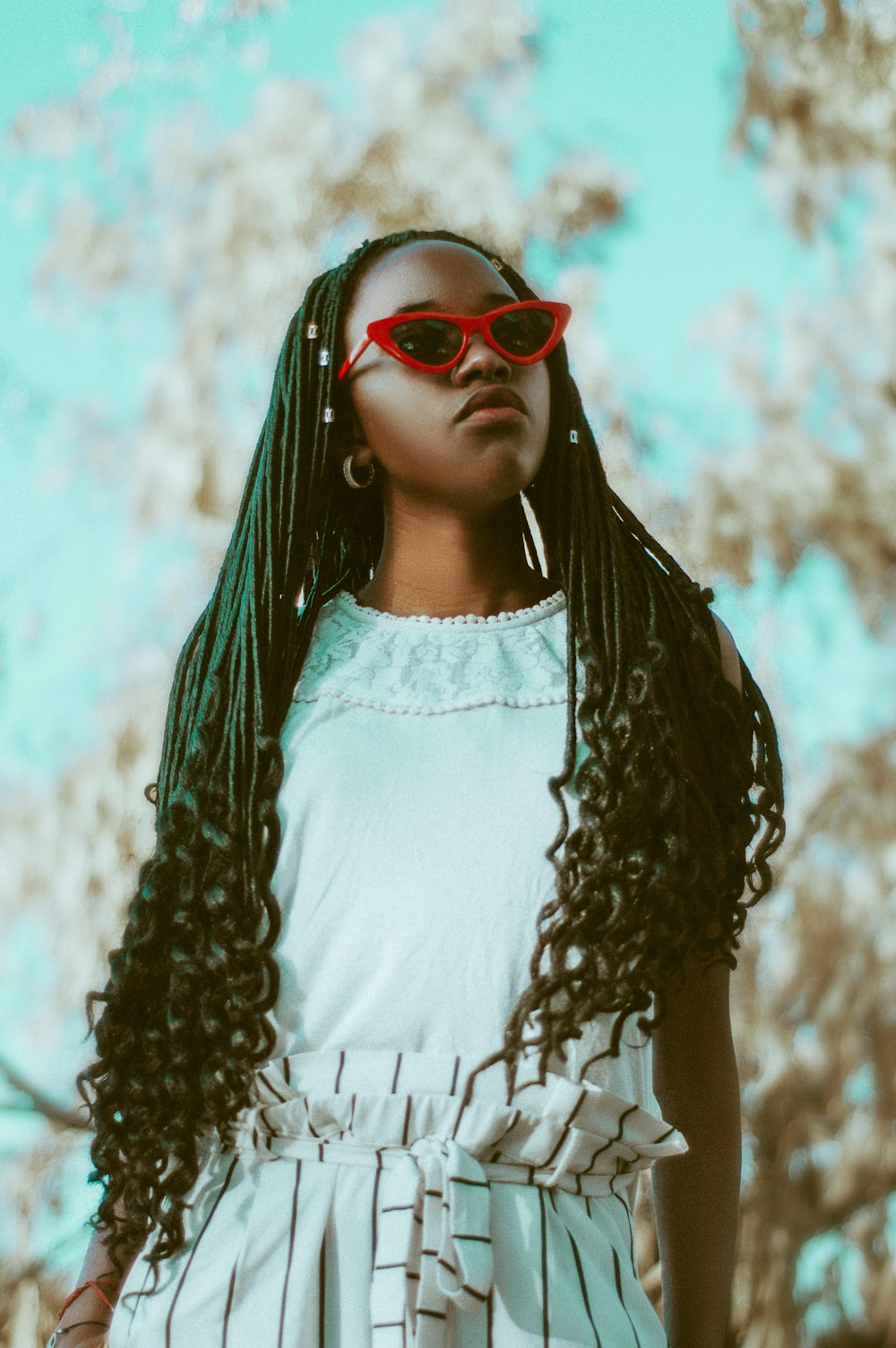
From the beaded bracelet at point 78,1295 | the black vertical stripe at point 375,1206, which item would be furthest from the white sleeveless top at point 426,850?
the beaded bracelet at point 78,1295

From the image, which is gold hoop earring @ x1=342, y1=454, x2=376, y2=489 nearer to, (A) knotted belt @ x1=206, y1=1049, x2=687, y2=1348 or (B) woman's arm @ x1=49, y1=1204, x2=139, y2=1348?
(A) knotted belt @ x1=206, y1=1049, x2=687, y2=1348

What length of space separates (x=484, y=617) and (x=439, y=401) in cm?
24

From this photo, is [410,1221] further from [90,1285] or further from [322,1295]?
[90,1285]

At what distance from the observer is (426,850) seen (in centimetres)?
157

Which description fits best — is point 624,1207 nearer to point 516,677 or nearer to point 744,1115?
point 516,677

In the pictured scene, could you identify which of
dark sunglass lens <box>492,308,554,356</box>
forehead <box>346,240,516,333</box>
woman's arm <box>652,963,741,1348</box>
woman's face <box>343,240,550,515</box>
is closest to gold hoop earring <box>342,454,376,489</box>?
woman's face <box>343,240,550,515</box>

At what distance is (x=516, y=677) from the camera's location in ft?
5.53

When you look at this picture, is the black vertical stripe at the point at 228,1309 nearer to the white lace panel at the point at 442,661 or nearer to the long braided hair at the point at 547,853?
the long braided hair at the point at 547,853

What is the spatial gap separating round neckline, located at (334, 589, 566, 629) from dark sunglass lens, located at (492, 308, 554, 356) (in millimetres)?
271

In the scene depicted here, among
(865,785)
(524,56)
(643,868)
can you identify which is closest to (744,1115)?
(865,785)

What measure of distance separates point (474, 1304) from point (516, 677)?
2.05ft

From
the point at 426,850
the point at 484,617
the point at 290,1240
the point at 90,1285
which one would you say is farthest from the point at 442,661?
the point at 90,1285

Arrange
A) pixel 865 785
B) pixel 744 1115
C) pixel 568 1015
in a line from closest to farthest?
pixel 568 1015 < pixel 744 1115 < pixel 865 785

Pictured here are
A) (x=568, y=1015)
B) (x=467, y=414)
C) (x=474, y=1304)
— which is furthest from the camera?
(x=467, y=414)
